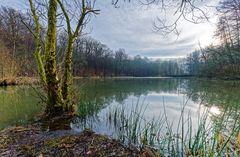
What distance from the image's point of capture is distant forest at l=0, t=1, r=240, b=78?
340 inches

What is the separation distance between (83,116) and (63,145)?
118 inches

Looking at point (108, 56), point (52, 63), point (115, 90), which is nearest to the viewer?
point (52, 63)

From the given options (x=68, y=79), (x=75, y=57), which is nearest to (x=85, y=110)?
(x=68, y=79)

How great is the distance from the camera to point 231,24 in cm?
1756

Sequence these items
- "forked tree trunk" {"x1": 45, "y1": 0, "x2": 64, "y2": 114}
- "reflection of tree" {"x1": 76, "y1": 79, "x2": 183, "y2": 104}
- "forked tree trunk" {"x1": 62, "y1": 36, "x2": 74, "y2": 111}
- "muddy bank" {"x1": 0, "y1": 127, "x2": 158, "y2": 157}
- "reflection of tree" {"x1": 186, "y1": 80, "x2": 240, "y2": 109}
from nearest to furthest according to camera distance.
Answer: "muddy bank" {"x1": 0, "y1": 127, "x2": 158, "y2": 157} → "forked tree trunk" {"x1": 45, "y1": 0, "x2": 64, "y2": 114} → "forked tree trunk" {"x1": 62, "y1": 36, "x2": 74, "y2": 111} → "reflection of tree" {"x1": 186, "y1": 80, "x2": 240, "y2": 109} → "reflection of tree" {"x1": 76, "y1": 79, "x2": 183, "y2": 104}

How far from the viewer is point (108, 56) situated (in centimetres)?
6291

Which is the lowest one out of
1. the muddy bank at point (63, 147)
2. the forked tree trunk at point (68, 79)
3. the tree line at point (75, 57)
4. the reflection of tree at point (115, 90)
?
the reflection of tree at point (115, 90)

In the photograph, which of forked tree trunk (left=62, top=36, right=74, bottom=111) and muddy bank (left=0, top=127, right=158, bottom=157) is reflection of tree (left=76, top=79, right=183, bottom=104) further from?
muddy bank (left=0, top=127, right=158, bottom=157)

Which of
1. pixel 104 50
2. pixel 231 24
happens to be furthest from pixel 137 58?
pixel 231 24

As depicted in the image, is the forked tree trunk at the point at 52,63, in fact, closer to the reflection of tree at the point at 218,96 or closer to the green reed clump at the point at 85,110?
the green reed clump at the point at 85,110

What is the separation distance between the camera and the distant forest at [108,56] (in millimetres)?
8641

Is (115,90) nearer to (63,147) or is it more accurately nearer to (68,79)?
(68,79)

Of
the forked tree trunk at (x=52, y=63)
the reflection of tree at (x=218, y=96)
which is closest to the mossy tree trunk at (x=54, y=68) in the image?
the forked tree trunk at (x=52, y=63)

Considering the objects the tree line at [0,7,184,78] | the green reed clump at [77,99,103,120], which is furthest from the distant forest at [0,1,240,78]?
the green reed clump at [77,99,103,120]
